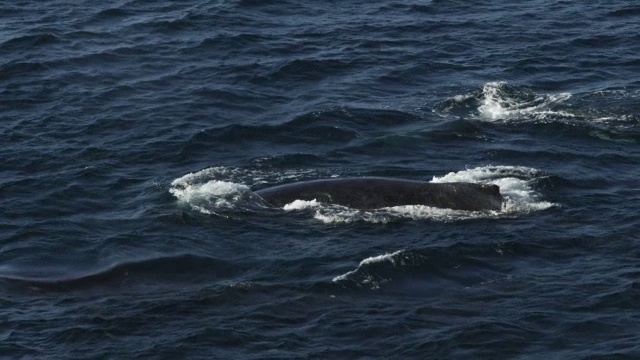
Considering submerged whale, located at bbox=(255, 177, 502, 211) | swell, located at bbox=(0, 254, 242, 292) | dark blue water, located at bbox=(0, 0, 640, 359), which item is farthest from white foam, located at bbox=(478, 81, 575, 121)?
swell, located at bbox=(0, 254, 242, 292)

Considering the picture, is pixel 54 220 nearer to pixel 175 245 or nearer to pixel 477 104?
pixel 175 245

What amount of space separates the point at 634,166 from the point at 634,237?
752 cm

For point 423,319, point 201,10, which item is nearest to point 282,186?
point 423,319

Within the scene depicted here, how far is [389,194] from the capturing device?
4159 cm

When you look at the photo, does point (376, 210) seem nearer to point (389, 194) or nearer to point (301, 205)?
point (389, 194)

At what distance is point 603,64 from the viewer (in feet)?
195

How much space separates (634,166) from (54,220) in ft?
69.3

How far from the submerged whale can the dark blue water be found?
47cm

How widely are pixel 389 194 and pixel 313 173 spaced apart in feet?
16.9

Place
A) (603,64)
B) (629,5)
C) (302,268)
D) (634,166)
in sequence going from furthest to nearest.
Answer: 1. (629,5)
2. (603,64)
3. (634,166)
4. (302,268)

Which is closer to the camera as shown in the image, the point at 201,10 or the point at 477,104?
the point at 477,104

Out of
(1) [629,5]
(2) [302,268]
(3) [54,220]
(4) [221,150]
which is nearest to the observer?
(2) [302,268]

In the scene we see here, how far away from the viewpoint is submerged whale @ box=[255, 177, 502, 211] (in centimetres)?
4134

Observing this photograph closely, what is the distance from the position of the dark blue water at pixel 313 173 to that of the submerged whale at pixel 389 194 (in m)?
0.47
